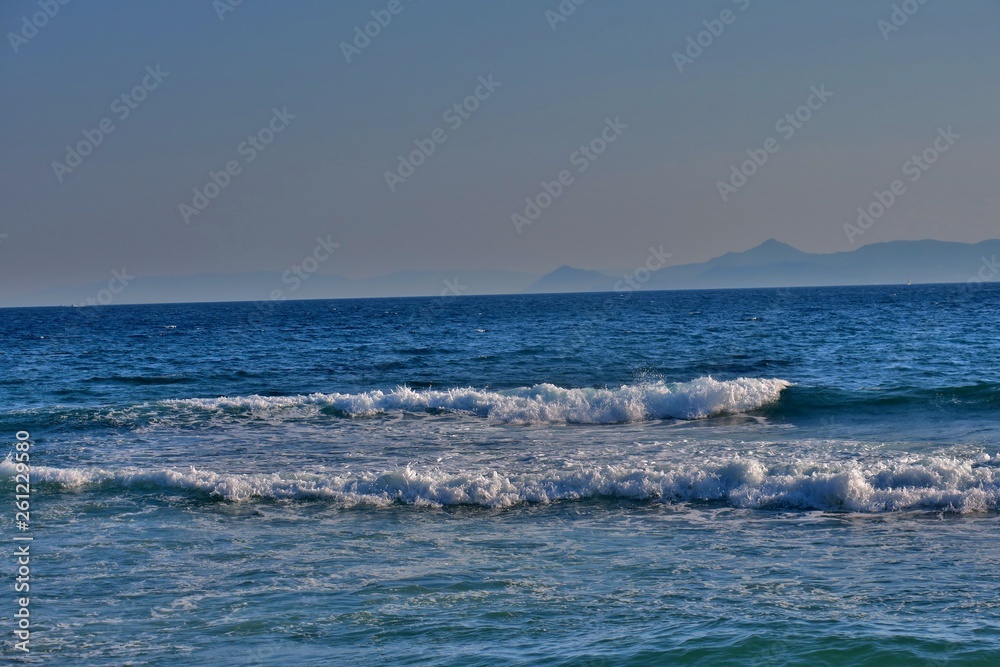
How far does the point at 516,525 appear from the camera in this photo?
13117mm

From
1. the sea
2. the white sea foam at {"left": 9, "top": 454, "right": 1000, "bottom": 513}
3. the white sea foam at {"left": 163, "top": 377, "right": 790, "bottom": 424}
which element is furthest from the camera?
the white sea foam at {"left": 163, "top": 377, "right": 790, "bottom": 424}

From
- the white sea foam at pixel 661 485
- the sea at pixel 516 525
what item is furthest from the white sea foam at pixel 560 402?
the white sea foam at pixel 661 485

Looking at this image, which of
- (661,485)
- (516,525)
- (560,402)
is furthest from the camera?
(560,402)

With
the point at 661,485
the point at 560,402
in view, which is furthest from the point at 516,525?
the point at 560,402

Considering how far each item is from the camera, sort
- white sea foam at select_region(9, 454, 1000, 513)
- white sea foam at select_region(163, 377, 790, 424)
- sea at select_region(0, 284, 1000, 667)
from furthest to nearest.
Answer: white sea foam at select_region(163, 377, 790, 424), white sea foam at select_region(9, 454, 1000, 513), sea at select_region(0, 284, 1000, 667)

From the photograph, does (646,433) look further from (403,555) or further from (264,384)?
(264,384)

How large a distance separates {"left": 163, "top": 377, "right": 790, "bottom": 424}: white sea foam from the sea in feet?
0.31

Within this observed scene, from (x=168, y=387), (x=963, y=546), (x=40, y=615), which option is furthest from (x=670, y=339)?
(x=40, y=615)

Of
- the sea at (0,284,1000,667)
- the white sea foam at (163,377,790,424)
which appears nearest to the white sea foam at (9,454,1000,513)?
the sea at (0,284,1000,667)

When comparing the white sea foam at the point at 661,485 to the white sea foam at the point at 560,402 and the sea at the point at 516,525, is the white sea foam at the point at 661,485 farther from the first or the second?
the white sea foam at the point at 560,402

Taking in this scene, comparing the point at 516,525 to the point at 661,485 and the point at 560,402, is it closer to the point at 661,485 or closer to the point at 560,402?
the point at 661,485

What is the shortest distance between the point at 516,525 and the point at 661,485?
3.12m

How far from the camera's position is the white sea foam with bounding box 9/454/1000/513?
44.9 ft

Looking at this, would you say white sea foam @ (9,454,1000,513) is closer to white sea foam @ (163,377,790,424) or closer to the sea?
the sea
